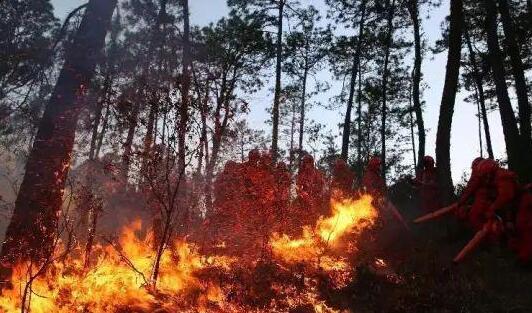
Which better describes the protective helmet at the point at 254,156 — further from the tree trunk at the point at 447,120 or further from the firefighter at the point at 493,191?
the firefighter at the point at 493,191

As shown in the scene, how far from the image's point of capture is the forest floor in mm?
7340

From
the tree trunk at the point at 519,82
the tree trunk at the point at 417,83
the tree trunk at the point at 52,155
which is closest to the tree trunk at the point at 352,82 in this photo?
the tree trunk at the point at 417,83

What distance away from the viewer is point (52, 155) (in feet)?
22.1

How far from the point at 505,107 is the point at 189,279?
9.33 metres

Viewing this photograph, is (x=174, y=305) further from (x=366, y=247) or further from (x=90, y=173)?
(x=90, y=173)

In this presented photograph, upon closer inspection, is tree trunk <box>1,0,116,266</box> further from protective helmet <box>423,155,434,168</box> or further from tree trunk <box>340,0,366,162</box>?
tree trunk <box>340,0,366,162</box>

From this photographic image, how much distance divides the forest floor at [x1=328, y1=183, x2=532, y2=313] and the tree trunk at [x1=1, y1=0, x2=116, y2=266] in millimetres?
5216

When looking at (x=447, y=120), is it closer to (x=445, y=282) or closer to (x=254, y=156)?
(x=445, y=282)

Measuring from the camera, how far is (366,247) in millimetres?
10523

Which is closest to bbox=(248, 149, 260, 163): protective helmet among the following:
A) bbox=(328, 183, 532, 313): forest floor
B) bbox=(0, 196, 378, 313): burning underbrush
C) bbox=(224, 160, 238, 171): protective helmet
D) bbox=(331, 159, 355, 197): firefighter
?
bbox=(224, 160, 238, 171): protective helmet

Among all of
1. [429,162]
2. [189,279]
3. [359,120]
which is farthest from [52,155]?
[359,120]

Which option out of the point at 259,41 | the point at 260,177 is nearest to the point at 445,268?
the point at 260,177

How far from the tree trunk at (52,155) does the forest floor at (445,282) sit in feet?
17.1

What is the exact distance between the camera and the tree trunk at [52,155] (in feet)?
21.1
